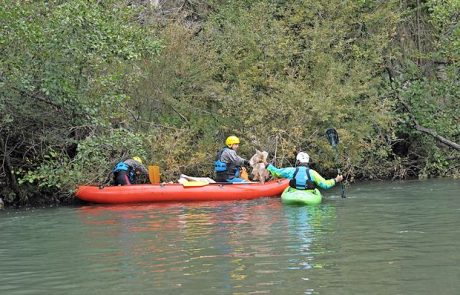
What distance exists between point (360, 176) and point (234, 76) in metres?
4.63

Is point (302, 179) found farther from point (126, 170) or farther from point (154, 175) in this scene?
point (126, 170)

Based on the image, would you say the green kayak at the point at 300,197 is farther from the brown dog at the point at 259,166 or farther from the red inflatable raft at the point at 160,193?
the brown dog at the point at 259,166

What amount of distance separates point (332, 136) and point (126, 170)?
4.68m

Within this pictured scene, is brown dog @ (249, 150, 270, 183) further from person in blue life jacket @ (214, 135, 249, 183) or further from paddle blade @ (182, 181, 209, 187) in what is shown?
paddle blade @ (182, 181, 209, 187)

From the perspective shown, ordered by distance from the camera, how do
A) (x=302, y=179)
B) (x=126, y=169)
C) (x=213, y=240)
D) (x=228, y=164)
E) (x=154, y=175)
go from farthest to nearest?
(x=228, y=164)
(x=154, y=175)
(x=126, y=169)
(x=302, y=179)
(x=213, y=240)

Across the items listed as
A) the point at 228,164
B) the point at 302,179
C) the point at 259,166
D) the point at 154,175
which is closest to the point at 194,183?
the point at 154,175

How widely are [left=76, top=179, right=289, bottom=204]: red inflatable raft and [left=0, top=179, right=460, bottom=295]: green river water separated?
0.83m

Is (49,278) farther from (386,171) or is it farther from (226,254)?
(386,171)

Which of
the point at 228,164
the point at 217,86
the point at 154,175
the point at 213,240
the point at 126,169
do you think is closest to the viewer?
the point at 213,240

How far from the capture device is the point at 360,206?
46.9ft

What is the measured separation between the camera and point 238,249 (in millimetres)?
9383

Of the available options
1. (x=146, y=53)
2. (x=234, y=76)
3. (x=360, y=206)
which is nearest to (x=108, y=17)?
(x=146, y=53)

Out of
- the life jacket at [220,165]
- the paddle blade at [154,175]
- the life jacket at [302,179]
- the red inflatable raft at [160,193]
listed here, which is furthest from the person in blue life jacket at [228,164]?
the life jacket at [302,179]

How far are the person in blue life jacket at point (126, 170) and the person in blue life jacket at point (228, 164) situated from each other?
1.62 metres
